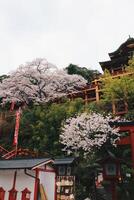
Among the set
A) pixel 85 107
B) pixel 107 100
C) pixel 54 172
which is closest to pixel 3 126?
pixel 85 107

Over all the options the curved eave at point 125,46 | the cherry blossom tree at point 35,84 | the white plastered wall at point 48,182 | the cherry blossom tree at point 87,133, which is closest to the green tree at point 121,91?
the cherry blossom tree at point 87,133

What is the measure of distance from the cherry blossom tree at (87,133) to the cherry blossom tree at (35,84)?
30.2ft

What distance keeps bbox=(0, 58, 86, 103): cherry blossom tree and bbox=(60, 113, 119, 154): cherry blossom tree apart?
9.19m

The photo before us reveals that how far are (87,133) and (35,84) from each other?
516 inches

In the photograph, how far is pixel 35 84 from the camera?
98.9 feet

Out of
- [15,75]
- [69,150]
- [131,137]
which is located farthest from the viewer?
[15,75]

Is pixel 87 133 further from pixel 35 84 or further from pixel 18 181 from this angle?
pixel 35 84

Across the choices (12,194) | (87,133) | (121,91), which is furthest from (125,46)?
(12,194)

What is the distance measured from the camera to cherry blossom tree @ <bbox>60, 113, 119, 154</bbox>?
59.2ft

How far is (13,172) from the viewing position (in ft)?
40.9

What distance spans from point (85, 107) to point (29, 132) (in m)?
5.31

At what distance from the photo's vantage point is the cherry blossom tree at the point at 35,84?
29156 millimetres

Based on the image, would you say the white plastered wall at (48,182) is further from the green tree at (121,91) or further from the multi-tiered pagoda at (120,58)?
the multi-tiered pagoda at (120,58)

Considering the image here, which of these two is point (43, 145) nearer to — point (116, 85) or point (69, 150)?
point (69, 150)
